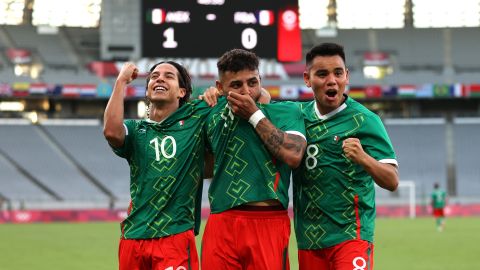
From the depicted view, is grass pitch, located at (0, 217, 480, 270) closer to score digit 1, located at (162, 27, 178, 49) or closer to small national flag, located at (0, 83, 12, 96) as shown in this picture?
score digit 1, located at (162, 27, 178, 49)

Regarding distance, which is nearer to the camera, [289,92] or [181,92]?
[181,92]

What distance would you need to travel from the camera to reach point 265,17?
14445 mm

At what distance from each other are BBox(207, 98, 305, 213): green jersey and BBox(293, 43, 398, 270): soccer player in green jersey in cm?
23

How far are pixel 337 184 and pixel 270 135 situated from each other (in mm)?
715

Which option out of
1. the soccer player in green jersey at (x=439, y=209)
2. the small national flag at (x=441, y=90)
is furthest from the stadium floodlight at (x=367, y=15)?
the soccer player in green jersey at (x=439, y=209)

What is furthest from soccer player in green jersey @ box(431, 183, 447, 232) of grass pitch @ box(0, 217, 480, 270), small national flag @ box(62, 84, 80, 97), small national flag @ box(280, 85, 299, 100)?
small national flag @ box(62, 84, 80, 97)

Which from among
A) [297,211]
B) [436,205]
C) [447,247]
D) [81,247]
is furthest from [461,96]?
[297,211]

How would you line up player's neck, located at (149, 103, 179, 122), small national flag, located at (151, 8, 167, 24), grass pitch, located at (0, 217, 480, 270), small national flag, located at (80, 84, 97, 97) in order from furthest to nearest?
small national flag, located at (80, 84, 97, 97)
grass pitch, located at (0, 217, 480, 270)
small national flag, located at (151, 8, 167, 24)
player's neck, located at (149, 103, 179, 122)

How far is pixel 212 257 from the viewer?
5.68 meters

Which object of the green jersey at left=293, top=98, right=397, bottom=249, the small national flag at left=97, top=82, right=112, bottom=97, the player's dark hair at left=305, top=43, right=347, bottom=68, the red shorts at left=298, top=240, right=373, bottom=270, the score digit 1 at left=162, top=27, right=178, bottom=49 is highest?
the small national flag at left=97, top=82, right=112, bottom=97

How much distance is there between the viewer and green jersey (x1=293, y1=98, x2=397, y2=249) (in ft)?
19.3

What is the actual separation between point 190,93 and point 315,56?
992 millimetres

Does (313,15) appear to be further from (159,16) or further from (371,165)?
(371,165)

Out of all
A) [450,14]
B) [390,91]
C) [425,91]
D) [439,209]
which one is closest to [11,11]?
[390,91]
